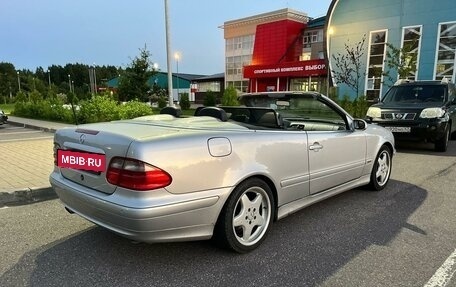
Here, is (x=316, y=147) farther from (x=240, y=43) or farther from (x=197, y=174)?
(x=240, y=43)

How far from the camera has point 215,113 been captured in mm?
3672

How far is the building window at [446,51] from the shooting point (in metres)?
23.1

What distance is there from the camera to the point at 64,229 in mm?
3678

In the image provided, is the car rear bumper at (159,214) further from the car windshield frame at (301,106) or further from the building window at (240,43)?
the building window at (240,43)

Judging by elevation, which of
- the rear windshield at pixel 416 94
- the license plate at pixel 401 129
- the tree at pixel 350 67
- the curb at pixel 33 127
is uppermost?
the tree at pixel 350 67

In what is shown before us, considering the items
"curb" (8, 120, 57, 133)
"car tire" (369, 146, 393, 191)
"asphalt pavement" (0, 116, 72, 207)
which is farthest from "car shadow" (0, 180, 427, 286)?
"curb" (8, 120, 57, 133)

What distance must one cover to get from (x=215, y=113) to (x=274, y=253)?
5.05 feet

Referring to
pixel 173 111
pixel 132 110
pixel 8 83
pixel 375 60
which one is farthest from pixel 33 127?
pixel 8 83

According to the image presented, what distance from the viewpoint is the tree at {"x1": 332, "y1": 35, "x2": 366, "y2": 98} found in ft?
87.6

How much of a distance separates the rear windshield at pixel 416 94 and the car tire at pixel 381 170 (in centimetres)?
483

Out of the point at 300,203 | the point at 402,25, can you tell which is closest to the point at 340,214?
the point at 300,203

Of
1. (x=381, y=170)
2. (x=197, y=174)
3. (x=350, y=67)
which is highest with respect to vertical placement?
(x=350, y=67)

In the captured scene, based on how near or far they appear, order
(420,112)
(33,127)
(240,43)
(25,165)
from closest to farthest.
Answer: (25,165) < (420,112) < (33,127) < (240,43)

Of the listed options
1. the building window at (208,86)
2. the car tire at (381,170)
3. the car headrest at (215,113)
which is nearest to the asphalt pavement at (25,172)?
the car headrest at (215,113)
